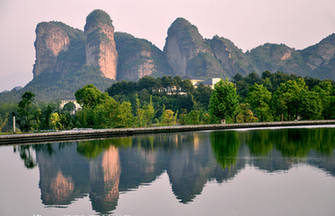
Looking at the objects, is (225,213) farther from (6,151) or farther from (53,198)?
(6,151)

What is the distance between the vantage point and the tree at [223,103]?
55.7m

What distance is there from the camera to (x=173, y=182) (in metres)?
17.8

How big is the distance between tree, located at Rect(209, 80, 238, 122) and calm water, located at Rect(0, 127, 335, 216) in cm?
2660

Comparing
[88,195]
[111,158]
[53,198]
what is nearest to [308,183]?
[88,195]

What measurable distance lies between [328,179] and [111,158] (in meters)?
13.8

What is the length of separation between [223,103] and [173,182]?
3924 cm

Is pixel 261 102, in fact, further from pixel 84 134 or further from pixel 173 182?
pixel 173 182

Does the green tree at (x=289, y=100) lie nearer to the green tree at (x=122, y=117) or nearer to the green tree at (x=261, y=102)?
the green tree at (x=261, y=102)

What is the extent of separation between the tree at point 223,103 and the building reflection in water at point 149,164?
77.7ft

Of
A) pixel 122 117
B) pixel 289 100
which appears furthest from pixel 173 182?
pixel 289 100

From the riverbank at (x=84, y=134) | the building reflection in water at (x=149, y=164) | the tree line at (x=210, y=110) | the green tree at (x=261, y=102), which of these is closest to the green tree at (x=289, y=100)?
the tree line at (x=210, y=110)

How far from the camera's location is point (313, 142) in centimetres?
3200

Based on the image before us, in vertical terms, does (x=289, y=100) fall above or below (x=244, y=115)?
above

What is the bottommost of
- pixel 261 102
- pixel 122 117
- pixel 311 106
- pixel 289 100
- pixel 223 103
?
pixel 122 117
